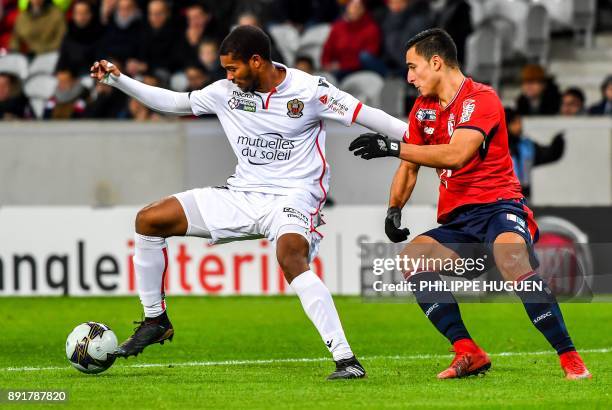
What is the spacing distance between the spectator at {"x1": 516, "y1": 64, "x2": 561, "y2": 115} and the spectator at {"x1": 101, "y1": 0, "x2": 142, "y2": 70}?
5.23 m

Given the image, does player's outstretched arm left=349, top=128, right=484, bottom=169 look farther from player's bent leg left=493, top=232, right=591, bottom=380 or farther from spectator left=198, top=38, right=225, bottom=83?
spectator left=198, top=38, right=225, bottom=83

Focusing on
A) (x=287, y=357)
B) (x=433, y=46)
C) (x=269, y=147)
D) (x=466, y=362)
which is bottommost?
(x=287, y=357)

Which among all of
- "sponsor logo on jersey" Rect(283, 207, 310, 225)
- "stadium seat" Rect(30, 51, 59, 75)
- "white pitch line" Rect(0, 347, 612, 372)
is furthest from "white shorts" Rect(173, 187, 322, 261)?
"stadium seat" Rect(30, 51, 59, 75)

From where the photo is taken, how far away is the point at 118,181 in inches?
642

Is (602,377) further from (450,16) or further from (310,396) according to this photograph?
(450,16)

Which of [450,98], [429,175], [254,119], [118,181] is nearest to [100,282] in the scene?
[118,181]

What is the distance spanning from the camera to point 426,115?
8406mm

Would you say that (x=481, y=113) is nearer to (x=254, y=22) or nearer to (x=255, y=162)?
(x=255, y=162)

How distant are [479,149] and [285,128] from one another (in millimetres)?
1284

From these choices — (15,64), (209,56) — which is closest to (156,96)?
(209,56)

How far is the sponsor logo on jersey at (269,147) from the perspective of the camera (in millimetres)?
8836

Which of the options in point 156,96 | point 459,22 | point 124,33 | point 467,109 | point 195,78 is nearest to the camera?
point 467,109

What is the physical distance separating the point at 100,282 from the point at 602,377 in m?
7.65

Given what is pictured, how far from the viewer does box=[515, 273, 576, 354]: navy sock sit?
7.96 metres
